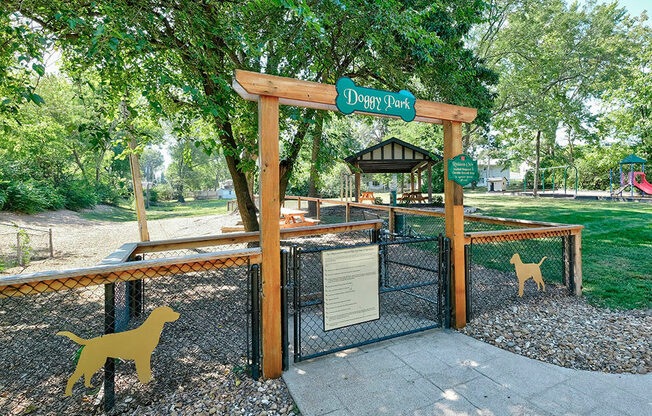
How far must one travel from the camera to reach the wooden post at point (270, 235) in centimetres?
263

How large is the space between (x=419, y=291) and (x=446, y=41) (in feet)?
16.1

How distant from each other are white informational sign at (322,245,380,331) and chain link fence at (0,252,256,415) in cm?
72

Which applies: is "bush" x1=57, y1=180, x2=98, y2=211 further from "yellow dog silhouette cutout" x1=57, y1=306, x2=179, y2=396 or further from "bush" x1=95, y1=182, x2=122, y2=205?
"yellow dog silhouette cutout" x1=57, y1=306, x2=179, y2=396

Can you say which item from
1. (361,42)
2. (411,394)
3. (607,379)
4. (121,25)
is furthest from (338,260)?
(361,42)

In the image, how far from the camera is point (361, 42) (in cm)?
658

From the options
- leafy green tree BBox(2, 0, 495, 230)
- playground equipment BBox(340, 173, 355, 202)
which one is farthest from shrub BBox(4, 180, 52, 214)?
playground equipment BBox(340, 173, 355, 202)

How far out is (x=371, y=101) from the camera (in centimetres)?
308

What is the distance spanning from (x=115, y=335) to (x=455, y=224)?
3.26 metres

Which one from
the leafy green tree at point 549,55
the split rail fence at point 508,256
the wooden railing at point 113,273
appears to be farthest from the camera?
the leafy green tree at point 549,55

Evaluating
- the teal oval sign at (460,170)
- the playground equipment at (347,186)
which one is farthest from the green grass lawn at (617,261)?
the playground equipment at (347,186)

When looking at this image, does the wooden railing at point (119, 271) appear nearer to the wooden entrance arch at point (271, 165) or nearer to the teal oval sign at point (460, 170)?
the wooden entrance arch at point (271, 165)

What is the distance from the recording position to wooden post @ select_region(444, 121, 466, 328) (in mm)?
3613

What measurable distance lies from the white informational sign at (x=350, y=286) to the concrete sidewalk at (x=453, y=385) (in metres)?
0.36

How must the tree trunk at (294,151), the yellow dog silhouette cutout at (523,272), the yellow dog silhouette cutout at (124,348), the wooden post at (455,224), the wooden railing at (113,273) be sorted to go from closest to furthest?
1. the wooden railing at (113,273)
2. the yellow dog silhouette cutout at (124,348)
3. the wooden post at (455,224)
4. the yellow dog silhouette cutout at (523,272)
5. the tree trunk at (294,151)
